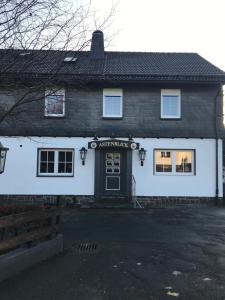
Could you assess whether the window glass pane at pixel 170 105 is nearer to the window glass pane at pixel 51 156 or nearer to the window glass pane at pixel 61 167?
the window glass pane at pixel 61 167

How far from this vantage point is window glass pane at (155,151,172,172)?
1791 centimetres

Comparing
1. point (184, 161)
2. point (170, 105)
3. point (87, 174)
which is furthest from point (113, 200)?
point (170, 105)

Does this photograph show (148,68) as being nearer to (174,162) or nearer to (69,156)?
(174,162)

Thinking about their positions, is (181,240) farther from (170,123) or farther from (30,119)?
(30,119)

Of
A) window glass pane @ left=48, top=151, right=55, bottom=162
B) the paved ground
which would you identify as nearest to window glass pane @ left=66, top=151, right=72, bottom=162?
window glass pane @ left=48, top=151, right=55, bottom=162

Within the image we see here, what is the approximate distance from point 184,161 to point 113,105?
162 inches

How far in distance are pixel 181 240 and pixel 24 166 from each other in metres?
9.71

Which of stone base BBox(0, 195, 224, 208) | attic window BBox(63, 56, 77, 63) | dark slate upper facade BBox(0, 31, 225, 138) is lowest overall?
stone base BBox(0, 195, 224, 208)

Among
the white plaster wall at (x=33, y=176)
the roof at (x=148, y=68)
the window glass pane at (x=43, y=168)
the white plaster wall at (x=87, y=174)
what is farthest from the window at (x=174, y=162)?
the window glass pane at (x=43, y=168)

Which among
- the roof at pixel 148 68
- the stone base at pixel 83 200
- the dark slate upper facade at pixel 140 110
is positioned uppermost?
the roof at pixel 148 68

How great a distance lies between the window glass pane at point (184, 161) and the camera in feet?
58.9

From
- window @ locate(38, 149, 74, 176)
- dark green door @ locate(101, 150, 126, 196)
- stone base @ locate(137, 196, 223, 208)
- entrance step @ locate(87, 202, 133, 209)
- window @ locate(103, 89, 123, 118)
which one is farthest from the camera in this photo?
window @ locate(103, 89, 123, 118)

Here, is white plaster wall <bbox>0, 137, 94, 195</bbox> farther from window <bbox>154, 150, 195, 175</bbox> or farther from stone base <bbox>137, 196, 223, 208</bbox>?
window <bbox>154, 150, 195, 175</bbox>

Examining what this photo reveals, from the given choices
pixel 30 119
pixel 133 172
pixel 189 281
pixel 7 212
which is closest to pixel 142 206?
pixel 133 172
